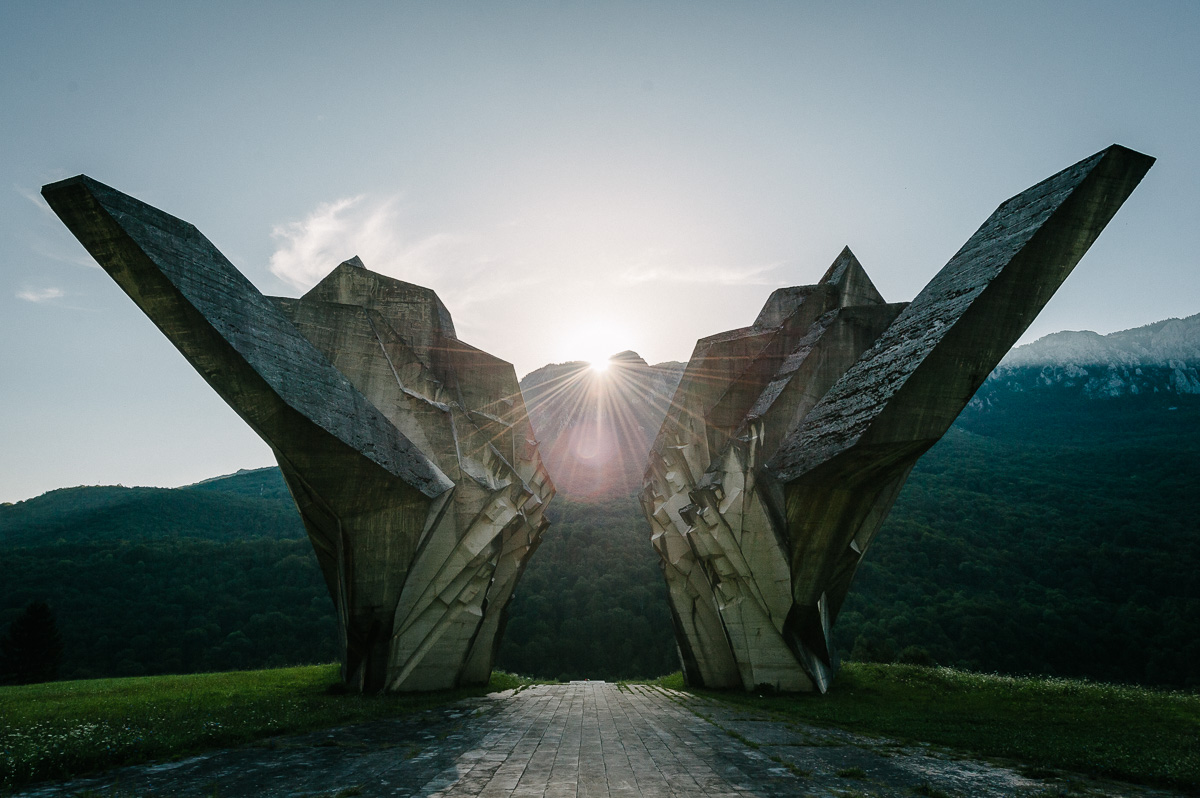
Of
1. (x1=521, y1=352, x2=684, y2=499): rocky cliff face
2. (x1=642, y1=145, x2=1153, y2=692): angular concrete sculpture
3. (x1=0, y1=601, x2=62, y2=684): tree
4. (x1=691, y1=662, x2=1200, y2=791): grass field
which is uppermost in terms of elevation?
(x1=521, y1=352, x2=684, y2=499): rocky cliff face

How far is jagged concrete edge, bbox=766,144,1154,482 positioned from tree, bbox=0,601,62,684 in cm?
4189

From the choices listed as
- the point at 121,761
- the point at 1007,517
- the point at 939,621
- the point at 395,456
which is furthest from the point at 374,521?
the point at 1007,517

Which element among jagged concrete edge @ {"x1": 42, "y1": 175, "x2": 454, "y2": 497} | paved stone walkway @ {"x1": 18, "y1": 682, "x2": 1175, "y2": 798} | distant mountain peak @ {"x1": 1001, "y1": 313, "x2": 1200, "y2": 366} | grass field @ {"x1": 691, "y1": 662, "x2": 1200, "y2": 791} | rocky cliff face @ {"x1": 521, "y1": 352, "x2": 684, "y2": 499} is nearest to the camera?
paved stone walkway @ {"x1": 18, "y1": 682, "x2": 1175, "y2": 798}

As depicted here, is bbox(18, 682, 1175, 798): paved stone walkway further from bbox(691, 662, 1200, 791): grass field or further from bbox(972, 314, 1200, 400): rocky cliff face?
bbox(972, 314, 1200, 400): rocky cliff face

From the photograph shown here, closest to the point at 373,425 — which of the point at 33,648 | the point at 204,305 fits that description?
the point at 204,305

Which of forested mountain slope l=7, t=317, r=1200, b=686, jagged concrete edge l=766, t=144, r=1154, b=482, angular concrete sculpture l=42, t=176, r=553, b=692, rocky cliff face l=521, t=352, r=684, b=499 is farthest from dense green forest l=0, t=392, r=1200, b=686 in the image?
jagged concrete edge l=766, t=144, r=1154, b=482

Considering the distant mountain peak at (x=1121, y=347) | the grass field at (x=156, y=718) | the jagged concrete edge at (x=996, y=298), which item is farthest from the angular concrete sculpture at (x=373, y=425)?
the distant mountain peak at (x=1121, y=347)

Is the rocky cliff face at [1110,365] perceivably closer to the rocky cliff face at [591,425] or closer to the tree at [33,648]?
the rocky cliff face at [591,425]

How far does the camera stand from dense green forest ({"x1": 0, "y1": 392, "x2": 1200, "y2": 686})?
113ft

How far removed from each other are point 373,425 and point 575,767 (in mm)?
6918

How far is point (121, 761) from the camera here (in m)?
6.27

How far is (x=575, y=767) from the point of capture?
6.57 m

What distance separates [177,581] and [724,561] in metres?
44.6

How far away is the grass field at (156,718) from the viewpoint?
6.05m
